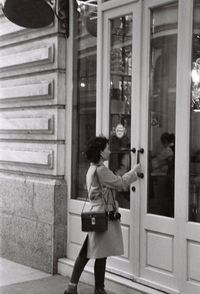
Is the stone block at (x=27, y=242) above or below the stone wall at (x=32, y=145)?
below

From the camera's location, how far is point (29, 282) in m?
6.79

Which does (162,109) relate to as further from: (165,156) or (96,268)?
(96,268)

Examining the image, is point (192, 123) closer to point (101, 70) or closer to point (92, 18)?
point (101, 70)

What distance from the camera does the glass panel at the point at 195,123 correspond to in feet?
18.4

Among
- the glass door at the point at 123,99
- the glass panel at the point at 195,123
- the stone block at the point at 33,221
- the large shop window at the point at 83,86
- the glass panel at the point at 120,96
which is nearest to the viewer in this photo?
the glass panel at the point at 195,123

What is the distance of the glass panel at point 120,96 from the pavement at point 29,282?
1.23 m

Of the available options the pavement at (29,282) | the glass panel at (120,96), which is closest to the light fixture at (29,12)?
the glass panel at (120,96)

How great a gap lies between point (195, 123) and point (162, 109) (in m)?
0.51

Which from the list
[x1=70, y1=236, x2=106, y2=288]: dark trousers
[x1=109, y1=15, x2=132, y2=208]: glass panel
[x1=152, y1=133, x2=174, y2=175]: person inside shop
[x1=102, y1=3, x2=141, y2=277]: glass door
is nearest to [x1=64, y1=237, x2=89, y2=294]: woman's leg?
[x1=70, y1=236, x2=106, y2=288]: dark trousers

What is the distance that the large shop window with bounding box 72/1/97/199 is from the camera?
6.95m

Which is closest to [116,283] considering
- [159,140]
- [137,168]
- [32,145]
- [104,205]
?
[104,205]

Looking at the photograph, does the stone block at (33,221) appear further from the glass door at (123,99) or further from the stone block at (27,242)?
the glass door at (123,99)

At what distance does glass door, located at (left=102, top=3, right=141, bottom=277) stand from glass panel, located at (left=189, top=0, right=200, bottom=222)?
76 centimetres

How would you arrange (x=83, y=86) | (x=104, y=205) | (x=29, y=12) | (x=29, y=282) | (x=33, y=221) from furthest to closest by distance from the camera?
(x=33, y=221)
(x=83, y=86)
(x=29, y=282)
(x=29, y=12)
(x=104, y=205)
